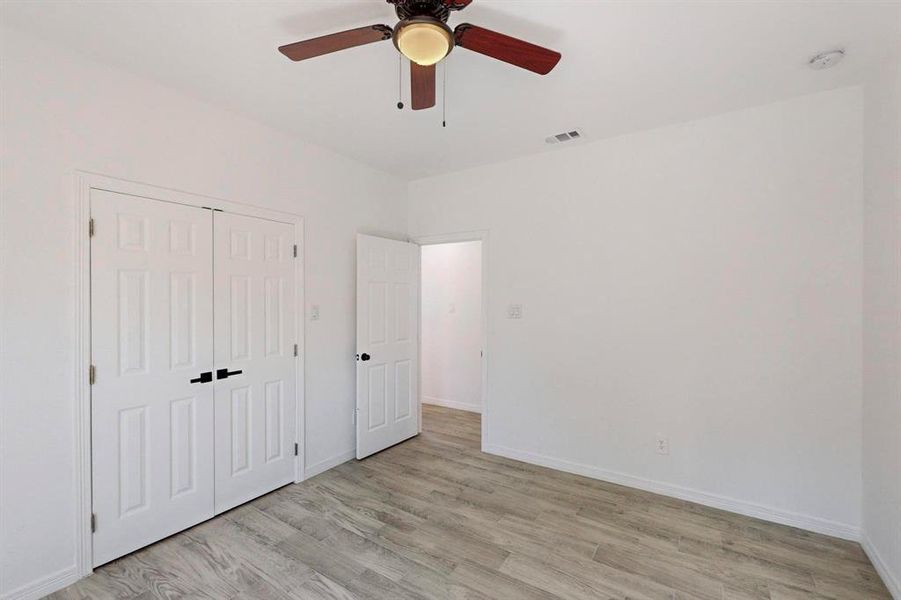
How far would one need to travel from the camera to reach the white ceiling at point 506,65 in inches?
70.1

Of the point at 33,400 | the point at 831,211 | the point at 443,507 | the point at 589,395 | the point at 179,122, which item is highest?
the point at 179,122

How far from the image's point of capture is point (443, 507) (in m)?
2.79

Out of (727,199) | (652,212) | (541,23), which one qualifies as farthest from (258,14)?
(727,199)

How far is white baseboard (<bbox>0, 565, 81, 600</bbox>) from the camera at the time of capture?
1868 millimetres

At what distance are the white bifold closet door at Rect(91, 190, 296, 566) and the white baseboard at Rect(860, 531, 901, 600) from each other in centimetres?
361

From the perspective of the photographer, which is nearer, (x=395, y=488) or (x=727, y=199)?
(x=727, y=199)

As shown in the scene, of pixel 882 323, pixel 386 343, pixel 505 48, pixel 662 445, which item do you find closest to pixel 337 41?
pixel 505 48

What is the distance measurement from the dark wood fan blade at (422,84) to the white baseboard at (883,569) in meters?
3.22

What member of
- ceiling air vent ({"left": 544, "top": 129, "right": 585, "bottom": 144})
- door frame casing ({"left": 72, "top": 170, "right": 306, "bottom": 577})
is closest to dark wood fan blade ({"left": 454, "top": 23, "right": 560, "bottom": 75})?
ceiling air vent ({"left": 544, "top": 129, "right": 585, "bottom": 144})

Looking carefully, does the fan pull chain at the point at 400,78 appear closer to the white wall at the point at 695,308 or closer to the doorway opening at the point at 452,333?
the white wall at the point at 695,308

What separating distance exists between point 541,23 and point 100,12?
201cm

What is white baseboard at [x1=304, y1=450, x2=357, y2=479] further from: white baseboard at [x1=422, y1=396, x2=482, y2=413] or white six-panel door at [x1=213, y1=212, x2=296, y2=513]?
white baseboard at [x1=422, y1=396, x2=482, y2=413]

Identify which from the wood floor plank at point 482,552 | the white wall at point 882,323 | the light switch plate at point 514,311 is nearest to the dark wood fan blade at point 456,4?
the white wall at point 882,323

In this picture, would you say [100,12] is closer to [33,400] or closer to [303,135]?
[303,135]
